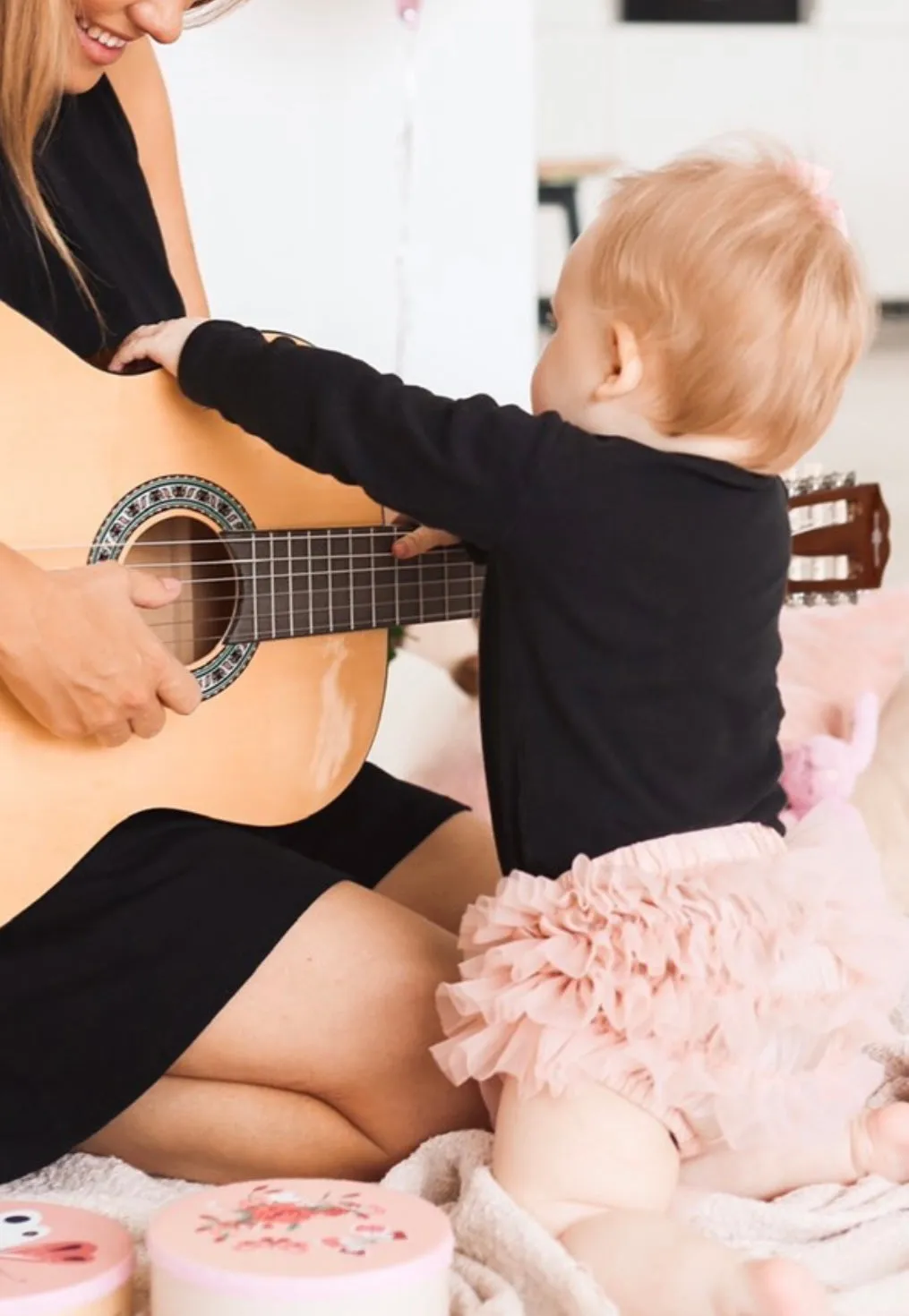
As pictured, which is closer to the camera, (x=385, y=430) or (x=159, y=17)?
(x=385, y=430)

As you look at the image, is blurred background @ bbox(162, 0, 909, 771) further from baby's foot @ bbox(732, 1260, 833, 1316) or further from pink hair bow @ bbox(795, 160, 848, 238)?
baby's foot @ bbox(732, 1260, 833, 1316)

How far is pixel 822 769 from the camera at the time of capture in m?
1.67

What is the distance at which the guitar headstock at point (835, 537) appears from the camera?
65.6 inches

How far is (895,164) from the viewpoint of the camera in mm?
2816

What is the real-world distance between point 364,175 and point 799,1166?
1344 mm

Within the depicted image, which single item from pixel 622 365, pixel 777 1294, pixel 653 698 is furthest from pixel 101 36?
pixel 777 1294

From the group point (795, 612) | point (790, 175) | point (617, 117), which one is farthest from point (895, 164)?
point (790, 175)

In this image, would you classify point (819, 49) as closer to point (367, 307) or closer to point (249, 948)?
point (367, 307)

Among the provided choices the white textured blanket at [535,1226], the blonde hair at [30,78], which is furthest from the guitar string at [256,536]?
the white textured blanket at [535,1226]

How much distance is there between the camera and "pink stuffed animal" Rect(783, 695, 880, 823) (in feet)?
5.39

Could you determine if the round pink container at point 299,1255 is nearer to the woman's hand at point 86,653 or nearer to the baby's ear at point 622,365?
the woman's hand at point 86,653

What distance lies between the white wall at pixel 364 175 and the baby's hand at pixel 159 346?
676mm

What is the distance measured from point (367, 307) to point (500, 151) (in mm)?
277

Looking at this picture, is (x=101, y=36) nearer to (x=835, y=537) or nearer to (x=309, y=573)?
(x=309, y=573)
